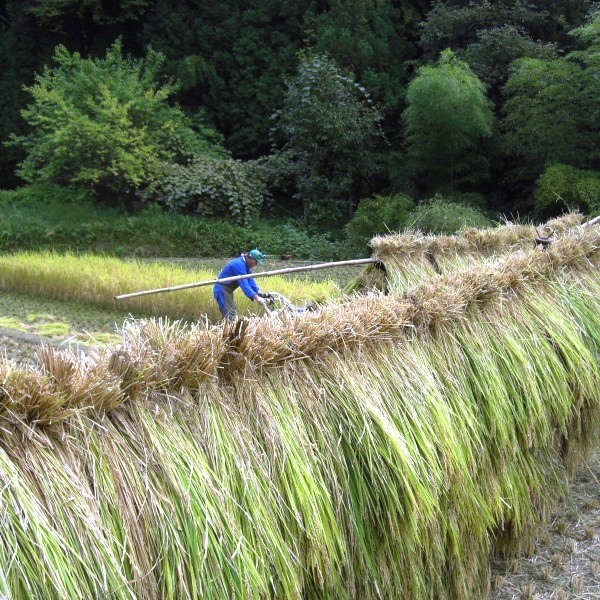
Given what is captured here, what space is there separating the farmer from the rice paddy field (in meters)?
3.15

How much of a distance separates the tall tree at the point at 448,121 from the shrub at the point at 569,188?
180 cm

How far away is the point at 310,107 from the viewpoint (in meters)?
14.5

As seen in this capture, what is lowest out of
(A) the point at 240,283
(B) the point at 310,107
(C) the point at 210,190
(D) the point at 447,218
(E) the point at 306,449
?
(D) the point at 447,218

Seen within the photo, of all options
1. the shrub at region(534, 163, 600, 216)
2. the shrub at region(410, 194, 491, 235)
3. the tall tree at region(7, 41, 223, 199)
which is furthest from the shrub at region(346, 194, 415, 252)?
the tall tree at region(7, 41, 223, 199)

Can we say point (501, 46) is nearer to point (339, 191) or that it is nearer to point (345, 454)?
point (339, 191)

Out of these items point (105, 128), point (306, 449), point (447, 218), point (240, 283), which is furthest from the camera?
point (105, 128)

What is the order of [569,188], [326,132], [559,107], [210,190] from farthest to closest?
[326,132]
[210,190]
[559,107]
[569,188]

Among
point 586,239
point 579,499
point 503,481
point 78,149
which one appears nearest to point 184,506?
point 503,481

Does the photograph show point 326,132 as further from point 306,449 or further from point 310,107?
point 306,449

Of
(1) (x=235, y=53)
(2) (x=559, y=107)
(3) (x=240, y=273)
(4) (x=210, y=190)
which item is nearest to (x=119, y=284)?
(3) (x=240, y=273)

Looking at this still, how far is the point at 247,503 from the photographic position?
5.99ft

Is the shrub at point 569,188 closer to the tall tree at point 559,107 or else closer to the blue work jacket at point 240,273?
the tall tree at point 559,107

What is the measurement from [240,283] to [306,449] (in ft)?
13.8

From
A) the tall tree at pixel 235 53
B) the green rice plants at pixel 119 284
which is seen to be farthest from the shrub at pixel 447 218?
the tall tree at pixel 235 53
